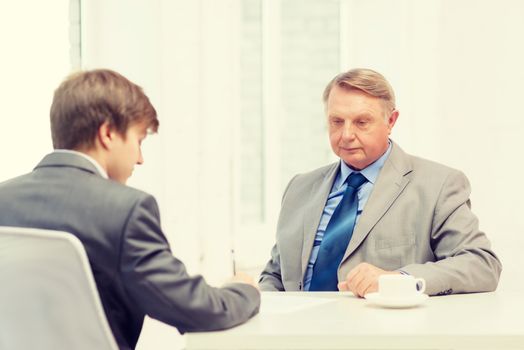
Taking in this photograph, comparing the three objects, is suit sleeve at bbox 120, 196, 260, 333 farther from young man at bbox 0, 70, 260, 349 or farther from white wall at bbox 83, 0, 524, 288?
white wall at bbox 83, 0, 524, 288

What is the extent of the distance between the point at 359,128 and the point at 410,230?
1.28 feet

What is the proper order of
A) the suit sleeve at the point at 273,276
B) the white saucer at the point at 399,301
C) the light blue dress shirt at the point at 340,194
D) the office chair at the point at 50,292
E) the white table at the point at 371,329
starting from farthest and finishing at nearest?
1. the suit sleeve at the point at 273,276
2. the light blue dress shirt at the point at 340,194
3. the white saucer at the point at 399,301
4. the white table at the point at 371,329
5. the office chair at the point at 50,292

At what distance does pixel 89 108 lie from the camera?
1507mm

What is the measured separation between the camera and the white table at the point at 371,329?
1.43 meters

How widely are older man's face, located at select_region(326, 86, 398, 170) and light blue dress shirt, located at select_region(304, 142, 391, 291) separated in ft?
0.08

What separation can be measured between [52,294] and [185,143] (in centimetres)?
188

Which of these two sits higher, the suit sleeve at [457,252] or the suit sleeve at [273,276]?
the suit sleeve at [457,252]

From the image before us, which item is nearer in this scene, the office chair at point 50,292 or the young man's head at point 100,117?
the office chair at point 50,292

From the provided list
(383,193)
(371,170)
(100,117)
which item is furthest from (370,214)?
(100,117)

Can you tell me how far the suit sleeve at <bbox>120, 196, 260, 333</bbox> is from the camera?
4.45ft

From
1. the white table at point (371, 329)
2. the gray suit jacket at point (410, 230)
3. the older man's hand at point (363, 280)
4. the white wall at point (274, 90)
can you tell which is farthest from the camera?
the white wall at point (274, 90)

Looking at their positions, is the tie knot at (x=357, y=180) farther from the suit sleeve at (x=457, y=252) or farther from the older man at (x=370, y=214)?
the suit sleeve at (x=457, y=252)

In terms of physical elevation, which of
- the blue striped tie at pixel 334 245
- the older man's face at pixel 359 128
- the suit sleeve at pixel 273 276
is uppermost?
the older man's face at pixel 359 128

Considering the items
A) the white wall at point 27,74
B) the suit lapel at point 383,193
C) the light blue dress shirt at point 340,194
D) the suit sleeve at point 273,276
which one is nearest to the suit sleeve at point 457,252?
the suit lapel at point 383,193
